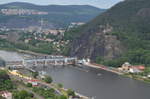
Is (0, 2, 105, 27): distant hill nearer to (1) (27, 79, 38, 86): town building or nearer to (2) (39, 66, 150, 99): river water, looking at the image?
(2) (39, 66, 150, 99): river water

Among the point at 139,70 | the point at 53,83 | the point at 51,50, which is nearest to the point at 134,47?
the point at 139,70

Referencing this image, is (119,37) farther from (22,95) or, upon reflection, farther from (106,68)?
(22,95)

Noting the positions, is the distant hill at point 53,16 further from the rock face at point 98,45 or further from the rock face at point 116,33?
the rock face at point 98,45

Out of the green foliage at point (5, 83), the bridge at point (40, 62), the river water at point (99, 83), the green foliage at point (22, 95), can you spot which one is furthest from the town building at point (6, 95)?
the bridge at point (40, 62)

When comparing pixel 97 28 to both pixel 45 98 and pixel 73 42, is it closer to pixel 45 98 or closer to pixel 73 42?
pixel 73 42

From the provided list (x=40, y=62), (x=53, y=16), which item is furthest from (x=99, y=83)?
(x=53, y=16)

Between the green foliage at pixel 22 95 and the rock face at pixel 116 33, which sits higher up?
the rock face at pixel 116 33
